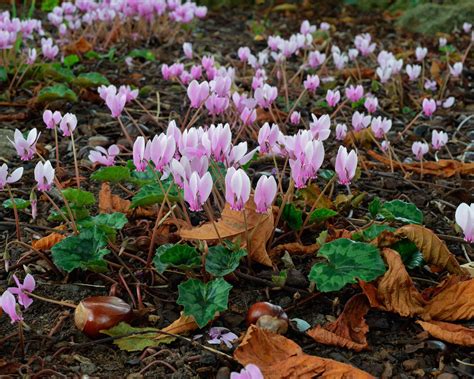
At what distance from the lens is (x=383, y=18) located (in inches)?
241

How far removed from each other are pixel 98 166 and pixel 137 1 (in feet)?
6.50

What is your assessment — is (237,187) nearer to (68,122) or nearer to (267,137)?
(267,137)

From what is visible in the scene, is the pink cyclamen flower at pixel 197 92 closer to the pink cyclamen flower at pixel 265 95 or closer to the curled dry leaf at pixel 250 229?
the pink cyclamen flower at pixel 265 95

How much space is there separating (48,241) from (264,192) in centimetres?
64

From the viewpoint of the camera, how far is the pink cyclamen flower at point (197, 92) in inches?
79.7

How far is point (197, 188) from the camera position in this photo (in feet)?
4.78

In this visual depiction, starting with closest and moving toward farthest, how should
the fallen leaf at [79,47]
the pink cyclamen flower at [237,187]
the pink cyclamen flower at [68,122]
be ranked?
the pink cyclamen flower at [237,187] → the pink cyclamen flower at [68,122] → the fallen leaf at [79,47]

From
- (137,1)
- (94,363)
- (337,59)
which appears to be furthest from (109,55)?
(94,363)

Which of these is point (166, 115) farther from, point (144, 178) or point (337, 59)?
point (144, 178)

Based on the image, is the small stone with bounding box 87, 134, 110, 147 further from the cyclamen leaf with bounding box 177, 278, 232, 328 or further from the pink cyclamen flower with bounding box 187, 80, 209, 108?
the cyclamen leaf with bounding box 177, 278, 232, 328

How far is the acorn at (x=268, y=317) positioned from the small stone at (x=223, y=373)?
13cm

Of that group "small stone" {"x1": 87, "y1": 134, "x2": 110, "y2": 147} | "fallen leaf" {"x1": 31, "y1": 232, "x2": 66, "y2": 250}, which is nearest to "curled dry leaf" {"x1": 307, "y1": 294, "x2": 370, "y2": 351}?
"fallen leaf" {"x1": 31, "y1": 232, "x2": 66, "y2": 250}

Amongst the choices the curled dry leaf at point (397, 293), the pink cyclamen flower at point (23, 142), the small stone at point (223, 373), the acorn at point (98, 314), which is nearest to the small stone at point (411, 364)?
the curled dry leaf at point (397, 293)

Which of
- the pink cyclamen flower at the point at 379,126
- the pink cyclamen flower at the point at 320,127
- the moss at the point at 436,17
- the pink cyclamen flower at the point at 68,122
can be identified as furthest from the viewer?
the moss at the point at 436,17
